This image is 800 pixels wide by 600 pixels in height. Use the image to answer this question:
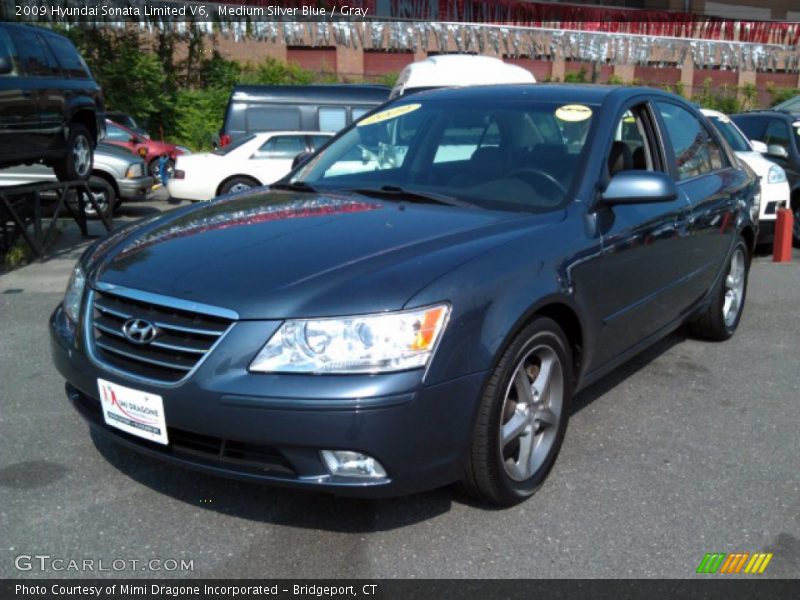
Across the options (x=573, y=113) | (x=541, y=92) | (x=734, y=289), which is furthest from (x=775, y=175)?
(x=573, y=113)

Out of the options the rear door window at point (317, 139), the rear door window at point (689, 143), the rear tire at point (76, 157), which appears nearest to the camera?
the rear door window at point (689, 143)

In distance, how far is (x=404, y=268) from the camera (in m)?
2.73

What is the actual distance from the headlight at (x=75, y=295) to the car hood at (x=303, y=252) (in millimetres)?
67

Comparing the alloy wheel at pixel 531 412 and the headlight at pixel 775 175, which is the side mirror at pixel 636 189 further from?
the headlight at pixel 775 175

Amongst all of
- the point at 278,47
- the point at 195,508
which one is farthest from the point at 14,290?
the point at 278,47

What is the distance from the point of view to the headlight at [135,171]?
1200cm

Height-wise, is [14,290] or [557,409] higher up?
[557,409]

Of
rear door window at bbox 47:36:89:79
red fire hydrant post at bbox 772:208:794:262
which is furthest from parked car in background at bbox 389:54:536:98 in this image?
red fire hydrant post at bbox 772:208:794:262

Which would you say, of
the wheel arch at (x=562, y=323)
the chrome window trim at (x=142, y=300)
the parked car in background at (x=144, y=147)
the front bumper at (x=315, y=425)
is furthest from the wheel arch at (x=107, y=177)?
the wheel arch at (x=562, y=323)

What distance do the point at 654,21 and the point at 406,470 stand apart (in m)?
40.9

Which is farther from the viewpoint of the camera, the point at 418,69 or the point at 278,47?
the point at 278,47

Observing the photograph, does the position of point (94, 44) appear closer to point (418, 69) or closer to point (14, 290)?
point (418, 69)

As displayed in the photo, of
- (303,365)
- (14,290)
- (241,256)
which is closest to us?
(303,365)

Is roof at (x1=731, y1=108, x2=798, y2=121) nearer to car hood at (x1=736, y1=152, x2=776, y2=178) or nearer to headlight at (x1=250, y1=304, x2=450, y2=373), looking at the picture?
car hood at (x1=736, y1=152, x2=776, y2=178)
